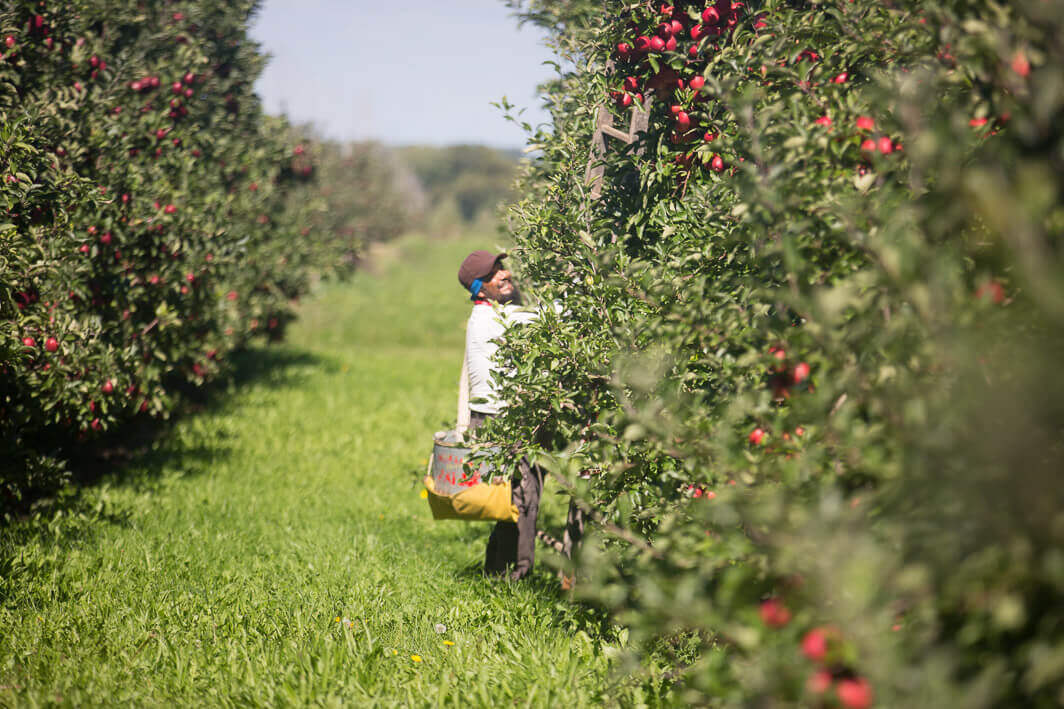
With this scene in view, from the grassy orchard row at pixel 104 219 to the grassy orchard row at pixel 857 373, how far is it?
3581 millimetres

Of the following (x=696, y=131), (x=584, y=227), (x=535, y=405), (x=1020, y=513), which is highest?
(x=696, y=131)

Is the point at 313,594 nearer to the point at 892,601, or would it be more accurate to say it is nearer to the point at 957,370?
the point at 892,601

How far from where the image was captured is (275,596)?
4176 millimetres

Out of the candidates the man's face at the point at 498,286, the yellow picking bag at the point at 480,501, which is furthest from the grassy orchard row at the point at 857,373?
the man's face at the point at 498,286

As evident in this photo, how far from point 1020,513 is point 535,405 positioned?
2.49 meters

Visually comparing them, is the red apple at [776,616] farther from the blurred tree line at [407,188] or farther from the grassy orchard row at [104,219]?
the grassy orchard row at [104,219]

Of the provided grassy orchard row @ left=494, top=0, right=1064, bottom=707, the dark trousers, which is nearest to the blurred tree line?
the dark trousers

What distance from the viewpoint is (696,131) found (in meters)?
3.72

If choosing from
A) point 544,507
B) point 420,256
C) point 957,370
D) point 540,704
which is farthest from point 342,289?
point 957,370

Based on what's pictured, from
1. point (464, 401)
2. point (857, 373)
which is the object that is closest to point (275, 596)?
point (464, 401)

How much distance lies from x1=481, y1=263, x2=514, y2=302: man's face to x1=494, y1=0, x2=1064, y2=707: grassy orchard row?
84cm

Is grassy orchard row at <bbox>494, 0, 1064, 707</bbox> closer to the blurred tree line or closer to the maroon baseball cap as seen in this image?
the maroon baseball cap

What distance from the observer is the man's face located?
13.9ft

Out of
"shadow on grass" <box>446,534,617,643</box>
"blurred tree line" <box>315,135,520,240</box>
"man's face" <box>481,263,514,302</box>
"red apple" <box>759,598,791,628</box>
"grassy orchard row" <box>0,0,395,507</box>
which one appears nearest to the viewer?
"red apple" <box>759,598,791,628</box>
